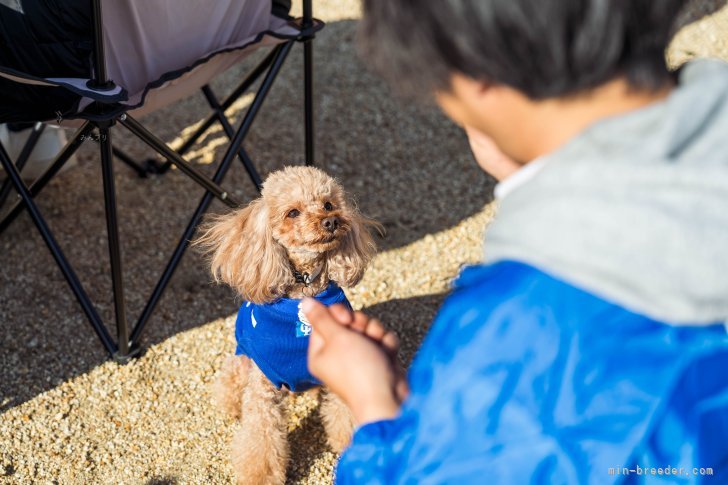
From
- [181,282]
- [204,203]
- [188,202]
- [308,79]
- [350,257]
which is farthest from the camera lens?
[188,202]

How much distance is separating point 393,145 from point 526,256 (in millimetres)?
2849

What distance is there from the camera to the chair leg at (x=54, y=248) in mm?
2308

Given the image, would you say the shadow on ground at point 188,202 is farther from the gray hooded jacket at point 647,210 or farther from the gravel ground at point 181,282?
the gray hooded jacket at point 647,210

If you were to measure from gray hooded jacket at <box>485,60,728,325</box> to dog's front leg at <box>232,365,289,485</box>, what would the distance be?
1.46 meters

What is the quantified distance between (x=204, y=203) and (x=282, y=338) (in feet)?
2.42

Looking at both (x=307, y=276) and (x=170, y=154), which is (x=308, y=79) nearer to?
(x=170, y=154)

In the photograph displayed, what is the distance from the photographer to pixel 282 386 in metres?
2.16

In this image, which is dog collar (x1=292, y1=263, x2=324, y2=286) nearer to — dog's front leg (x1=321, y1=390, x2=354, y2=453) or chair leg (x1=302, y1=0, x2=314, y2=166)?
dog's front leg (x1=321, y1=390, x2=354, y2=453)

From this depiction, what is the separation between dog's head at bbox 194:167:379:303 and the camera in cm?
199

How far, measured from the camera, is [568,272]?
0.83 m

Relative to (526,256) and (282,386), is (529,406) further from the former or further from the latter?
(282,386)

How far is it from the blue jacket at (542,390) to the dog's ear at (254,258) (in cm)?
110

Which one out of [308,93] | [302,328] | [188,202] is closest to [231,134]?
[308,93]

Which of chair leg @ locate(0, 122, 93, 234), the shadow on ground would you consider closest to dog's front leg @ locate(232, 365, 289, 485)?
the shadow on ground
